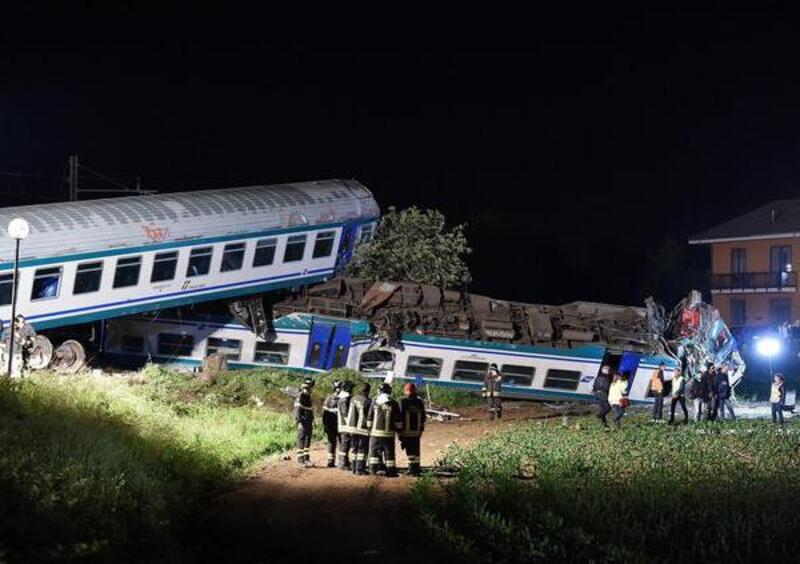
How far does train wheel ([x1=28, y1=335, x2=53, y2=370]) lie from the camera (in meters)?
25.3

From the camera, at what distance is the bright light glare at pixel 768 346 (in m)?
41.0

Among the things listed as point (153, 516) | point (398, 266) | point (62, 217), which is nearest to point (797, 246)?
point (398, 266)

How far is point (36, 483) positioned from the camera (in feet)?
38.4

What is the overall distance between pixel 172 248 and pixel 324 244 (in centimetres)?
641

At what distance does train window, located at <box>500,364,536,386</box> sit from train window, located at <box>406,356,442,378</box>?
205 centimetres

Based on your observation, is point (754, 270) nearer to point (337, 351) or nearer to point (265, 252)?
point (337, 351)

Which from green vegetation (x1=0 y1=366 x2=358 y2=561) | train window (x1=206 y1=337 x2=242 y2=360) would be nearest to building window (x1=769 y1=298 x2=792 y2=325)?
train window (x1=206 y1=337 x2=242 y2=360)

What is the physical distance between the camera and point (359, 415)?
1717 centimetres

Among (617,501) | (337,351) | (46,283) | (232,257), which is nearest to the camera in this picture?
(617,501)

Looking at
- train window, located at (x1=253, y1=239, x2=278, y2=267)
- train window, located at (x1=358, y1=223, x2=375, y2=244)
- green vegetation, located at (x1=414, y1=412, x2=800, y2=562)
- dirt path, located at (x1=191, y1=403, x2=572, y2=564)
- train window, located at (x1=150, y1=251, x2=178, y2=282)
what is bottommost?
dirt path, located at (x1=191, y1=403, x2=572, y2=564)

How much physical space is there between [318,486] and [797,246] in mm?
46865

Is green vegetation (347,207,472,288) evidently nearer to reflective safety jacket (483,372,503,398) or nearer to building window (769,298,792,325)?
reflective safety jacket (483,372,503,398)

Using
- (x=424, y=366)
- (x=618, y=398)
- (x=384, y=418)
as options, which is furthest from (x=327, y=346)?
(x=384, y=418)

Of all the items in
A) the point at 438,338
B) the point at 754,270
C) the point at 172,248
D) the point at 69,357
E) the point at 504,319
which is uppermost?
the point at 754,270
